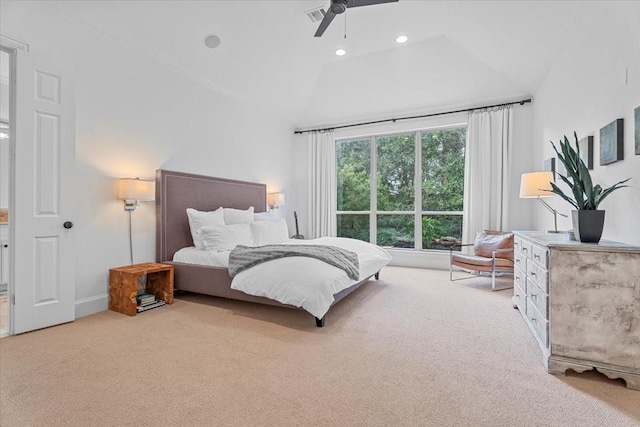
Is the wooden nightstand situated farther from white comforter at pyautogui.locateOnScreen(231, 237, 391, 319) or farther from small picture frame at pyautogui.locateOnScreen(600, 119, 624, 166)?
small picture frame at pyautogui.locateOnScreen(600, 119, 624, 166)

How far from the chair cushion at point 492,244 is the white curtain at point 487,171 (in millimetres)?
454

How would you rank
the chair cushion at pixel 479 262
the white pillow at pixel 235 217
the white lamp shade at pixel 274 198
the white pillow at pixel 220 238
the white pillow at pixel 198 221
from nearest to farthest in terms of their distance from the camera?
the white pillow at pixel 220 238
the white pillow at pixel 198 221
the chair cushion at pixel 479 262
the white pillow at pixel 235 217
the white lamp shade at pixel 274 198

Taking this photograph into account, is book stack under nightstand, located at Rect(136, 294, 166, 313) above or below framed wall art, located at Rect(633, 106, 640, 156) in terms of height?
below

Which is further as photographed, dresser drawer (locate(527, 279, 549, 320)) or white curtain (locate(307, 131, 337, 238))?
white curtain (locate(307, 131, 337, 238))

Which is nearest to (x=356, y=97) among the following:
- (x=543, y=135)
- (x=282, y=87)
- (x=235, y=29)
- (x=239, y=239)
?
(x=282, y=87)

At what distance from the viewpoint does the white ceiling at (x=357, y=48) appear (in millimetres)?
3537

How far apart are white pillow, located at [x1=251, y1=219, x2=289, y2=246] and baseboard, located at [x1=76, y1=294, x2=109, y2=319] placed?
185cm

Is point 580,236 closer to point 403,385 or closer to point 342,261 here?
point 403,385

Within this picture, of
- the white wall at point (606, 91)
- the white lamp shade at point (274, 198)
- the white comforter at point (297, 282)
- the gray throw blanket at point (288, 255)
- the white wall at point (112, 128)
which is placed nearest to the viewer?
the white wall at point (606, 91)

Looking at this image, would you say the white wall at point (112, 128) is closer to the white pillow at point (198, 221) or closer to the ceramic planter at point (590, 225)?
the white pillow at point (198, 221)

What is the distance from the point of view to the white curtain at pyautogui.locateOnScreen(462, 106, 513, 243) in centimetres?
509

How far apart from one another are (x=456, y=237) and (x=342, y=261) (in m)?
3.28

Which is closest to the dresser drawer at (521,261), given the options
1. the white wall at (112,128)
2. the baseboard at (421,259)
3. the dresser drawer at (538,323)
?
the dresser drawer at (538,323)

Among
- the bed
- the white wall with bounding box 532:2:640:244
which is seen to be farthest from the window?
the white wall with bounding box 532:2:640:244
